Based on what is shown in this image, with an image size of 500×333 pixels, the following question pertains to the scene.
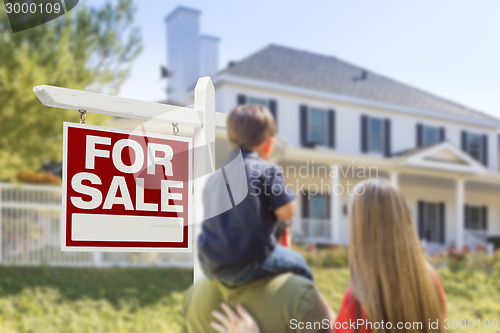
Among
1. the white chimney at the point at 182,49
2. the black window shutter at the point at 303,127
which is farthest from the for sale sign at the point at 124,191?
the white chimney at the point at 182,49

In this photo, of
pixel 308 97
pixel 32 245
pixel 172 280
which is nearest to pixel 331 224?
pixel 308 97

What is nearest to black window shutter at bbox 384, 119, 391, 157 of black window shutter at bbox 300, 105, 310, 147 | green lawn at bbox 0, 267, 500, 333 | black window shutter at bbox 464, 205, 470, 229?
black window shutter at bbox 300, 105, 310, 147

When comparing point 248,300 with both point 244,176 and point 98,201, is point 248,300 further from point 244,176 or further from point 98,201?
point 98,201

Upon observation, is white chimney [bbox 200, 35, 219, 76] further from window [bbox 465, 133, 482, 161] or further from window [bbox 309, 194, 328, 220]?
window [bbox 465, 133, 482, 161]

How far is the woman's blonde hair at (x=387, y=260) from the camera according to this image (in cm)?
142

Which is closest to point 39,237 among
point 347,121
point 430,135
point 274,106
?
point 274,106

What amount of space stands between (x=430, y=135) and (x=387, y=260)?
15.3 metres

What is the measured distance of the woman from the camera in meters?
1.42

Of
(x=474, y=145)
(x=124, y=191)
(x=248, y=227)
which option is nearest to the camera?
(x=248, y=227)

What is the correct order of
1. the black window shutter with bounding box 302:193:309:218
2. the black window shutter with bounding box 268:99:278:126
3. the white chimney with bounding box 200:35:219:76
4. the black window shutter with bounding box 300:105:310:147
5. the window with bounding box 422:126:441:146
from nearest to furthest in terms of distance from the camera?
the black window shutter with bounding box 268:99:278:126
the black window shutter with bounding box 302:193:309:218
the black window shutter with bounding box 300:105:310:147
the white chimney with bounding box 200:35:219:76
the window with bounding box 422:126:441:146

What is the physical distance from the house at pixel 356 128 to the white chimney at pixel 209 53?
3cm

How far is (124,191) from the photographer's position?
5.49 feet

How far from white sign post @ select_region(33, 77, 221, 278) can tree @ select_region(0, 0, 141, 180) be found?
589 cm

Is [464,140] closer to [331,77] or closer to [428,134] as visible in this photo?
[428,134]
